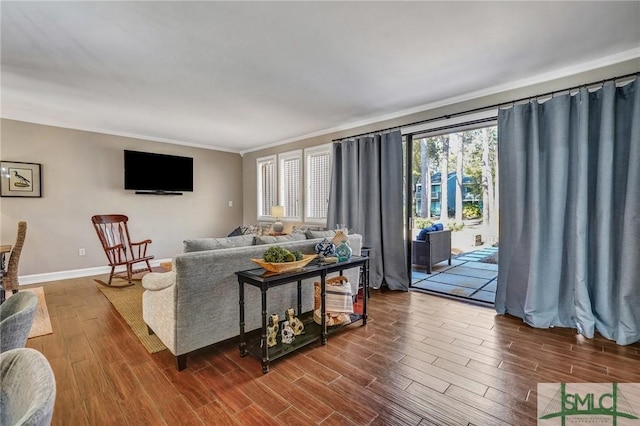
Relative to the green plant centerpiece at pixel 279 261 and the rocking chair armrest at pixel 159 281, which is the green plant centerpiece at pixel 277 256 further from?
the rocking chair armrest at pixel 159 281

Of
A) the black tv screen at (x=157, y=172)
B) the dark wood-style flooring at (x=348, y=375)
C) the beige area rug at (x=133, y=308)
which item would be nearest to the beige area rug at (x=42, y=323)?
the dark wood-style flooring at (x=348, y=375)

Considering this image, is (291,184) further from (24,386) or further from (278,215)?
(24,386)

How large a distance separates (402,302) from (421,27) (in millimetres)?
2995

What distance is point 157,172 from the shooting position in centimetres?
580

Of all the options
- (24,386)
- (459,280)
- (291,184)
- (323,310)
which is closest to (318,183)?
(291,184)

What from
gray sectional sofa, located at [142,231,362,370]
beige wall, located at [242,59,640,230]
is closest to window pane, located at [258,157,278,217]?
beige wall, located at [242,59,640,230]

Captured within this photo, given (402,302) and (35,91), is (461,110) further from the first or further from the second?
(35,91)

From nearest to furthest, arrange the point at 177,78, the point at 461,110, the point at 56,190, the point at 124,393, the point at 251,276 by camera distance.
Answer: the point at 124,393 → the point at 251,276 → the point at 177,78 → the point at 461,110 → the point at 56,190

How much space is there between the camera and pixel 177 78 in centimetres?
315

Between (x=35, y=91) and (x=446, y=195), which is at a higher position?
(x=35, y=91)

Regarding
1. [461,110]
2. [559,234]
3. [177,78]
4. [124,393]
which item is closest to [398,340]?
[559,234]

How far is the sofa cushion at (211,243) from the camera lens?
97.6 inches

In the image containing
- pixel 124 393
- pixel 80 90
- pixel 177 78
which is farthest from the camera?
pixel 80 90

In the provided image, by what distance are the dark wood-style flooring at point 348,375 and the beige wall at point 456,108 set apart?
8.06 feet
